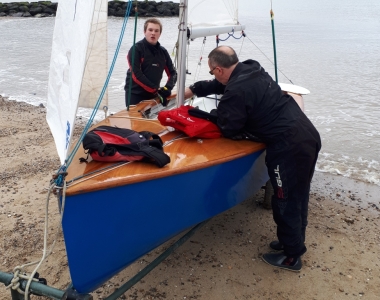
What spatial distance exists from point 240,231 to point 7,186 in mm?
2452

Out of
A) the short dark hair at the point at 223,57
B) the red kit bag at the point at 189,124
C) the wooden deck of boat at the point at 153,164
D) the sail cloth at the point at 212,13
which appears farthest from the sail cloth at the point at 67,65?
the sail cloth at the point at 212,13

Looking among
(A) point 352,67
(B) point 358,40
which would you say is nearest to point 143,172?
→ (A) point 352,67

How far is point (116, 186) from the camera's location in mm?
2209

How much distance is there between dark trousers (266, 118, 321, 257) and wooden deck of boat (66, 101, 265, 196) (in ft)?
0.69

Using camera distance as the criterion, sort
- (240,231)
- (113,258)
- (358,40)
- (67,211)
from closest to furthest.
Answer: (67,211) → (113,258) → (240,231) → (358,40)

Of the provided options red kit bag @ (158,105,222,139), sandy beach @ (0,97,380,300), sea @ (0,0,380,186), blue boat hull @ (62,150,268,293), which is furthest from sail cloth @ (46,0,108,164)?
sea @ (0,0,380,186)

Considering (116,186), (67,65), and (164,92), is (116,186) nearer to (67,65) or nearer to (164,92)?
(67,65)

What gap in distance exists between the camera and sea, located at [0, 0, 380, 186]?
251 inches

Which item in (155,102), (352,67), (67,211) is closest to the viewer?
(67,211)

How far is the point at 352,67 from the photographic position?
13.6m

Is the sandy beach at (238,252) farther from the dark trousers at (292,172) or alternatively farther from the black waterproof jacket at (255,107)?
the black waterproof jacket at (255,107)

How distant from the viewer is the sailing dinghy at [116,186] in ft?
6.97

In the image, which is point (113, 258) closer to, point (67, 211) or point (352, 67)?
point (67, 211)

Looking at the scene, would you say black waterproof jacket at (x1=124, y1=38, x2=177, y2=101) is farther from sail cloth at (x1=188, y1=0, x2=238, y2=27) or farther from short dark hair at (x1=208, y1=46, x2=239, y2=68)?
short dark hair at (x1=208, y1=46, x2=239, y2=68)
